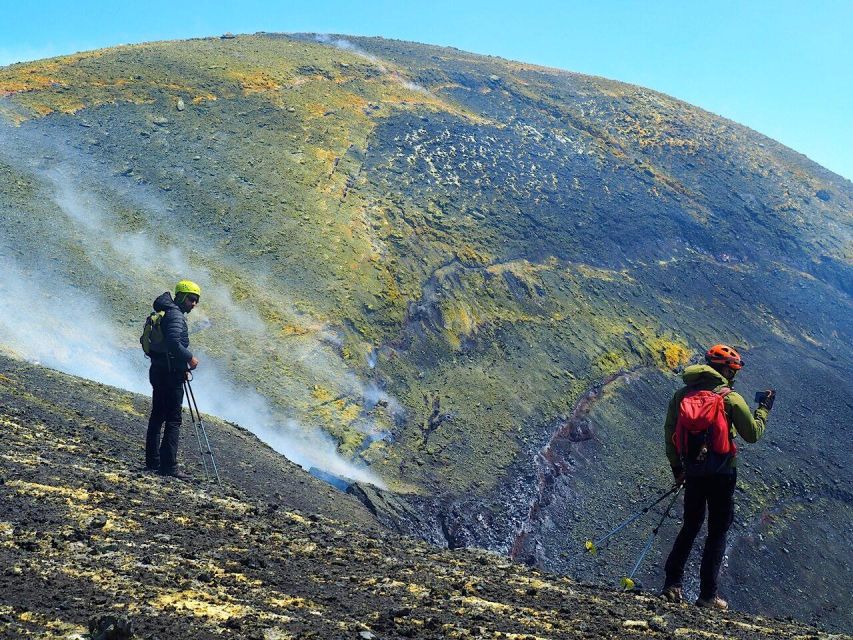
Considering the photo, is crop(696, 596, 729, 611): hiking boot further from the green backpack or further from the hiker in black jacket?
the green backpack

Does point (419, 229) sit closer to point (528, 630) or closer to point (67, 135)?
point (67, 135)

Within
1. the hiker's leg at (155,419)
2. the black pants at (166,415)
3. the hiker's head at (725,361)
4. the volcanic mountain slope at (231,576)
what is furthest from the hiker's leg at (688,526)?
the hiker's leg at (155,419)

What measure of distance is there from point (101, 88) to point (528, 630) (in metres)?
31.0

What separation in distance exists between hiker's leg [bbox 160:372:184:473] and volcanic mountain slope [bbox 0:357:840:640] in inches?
15.0

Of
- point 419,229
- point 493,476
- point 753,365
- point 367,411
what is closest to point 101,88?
point 419,229

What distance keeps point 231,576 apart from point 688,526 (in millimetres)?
4141

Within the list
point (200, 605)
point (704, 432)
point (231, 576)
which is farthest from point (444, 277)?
point (200, 605)

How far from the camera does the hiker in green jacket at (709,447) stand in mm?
7035

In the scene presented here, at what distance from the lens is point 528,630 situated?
565 cm

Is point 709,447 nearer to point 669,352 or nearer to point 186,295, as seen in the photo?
Result: point 186,295

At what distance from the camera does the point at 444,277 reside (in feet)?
88.4

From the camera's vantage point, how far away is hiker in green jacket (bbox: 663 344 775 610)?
277 inches

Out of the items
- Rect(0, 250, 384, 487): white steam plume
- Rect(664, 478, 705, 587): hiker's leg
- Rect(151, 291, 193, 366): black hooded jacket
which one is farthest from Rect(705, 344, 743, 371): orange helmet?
Rect(0, 250, 384, 487): white steam plume

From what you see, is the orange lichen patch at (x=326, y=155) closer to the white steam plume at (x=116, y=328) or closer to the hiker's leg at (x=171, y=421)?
the white steam plume at (x=116, y=328)
